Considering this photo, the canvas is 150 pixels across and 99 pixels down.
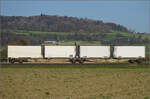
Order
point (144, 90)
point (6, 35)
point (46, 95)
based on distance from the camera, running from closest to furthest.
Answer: point (46, 95) → point (144, 90) → point (6, 35)

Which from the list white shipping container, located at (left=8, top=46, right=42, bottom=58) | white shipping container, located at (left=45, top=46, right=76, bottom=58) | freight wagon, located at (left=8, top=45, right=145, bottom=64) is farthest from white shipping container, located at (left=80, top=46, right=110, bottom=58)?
white shipping container, located at (left=8, top=46, right=42, bottom=58)

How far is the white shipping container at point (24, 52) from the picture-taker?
54.4 metres

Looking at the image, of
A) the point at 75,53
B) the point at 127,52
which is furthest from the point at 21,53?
the point at 127,52

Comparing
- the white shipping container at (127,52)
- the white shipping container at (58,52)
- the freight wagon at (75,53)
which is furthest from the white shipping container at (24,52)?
the white shipping container at (127,52)

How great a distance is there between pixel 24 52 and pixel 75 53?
888 centimetres

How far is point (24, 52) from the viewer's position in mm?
54781

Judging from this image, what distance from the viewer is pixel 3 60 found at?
56.8m

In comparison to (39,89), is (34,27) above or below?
above

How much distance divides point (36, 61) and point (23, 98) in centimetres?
4035

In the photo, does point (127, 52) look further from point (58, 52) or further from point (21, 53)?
point (21, 53)

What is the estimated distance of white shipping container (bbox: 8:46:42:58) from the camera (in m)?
54.4

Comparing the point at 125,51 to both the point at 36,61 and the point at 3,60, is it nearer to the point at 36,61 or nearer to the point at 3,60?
the point at 36,61

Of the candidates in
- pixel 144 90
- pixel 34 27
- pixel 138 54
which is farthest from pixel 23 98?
pixel 34 27

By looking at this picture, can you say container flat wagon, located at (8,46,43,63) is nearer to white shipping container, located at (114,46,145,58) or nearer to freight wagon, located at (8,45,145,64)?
freight wagon, located at (8,45,145,64)
